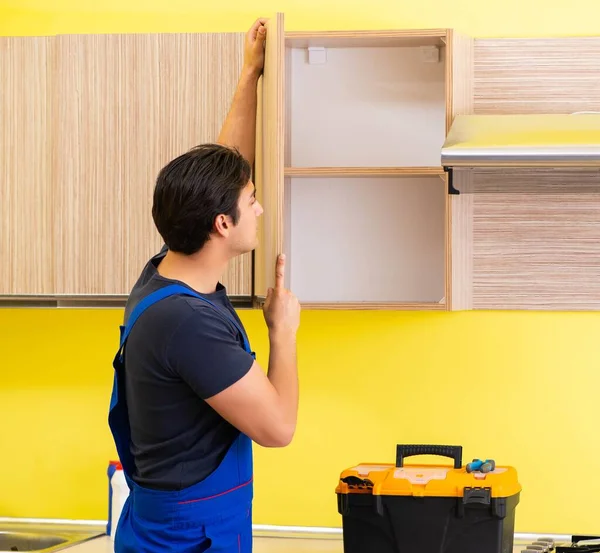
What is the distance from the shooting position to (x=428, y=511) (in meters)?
1.92

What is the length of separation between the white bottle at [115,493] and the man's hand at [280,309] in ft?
2.81

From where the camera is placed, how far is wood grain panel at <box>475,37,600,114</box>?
7.29 feet

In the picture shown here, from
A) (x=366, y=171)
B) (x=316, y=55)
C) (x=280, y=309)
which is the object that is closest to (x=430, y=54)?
(x=316, y=55)

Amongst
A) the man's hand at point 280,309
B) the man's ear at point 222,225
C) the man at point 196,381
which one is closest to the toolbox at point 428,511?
the man at point 196,381

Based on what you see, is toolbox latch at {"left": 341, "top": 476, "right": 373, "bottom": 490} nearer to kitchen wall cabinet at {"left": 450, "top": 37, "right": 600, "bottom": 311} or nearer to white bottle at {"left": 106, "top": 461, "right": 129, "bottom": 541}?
kitchen wall cabinet at {"left": 450, "top": 37, "right": 600, "bottom": 311}

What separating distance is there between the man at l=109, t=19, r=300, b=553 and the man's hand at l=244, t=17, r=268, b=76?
459 millimetres

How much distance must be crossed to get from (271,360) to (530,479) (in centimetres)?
105

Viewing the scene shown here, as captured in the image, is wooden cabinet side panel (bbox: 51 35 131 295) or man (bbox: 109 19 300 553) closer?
man (bbox: 109 19 300 553)

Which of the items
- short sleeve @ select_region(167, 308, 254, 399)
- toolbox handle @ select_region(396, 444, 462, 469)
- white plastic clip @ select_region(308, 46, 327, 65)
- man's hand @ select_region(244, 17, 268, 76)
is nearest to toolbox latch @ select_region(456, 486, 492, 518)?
toolbox handle @ select_region(396, 444, 462, 469)

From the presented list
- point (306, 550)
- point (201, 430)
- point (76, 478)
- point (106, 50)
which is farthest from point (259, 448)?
point (106, 50)

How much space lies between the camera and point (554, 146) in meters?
1.84

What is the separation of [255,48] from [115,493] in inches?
47.9

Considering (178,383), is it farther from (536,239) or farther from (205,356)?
(536,239)

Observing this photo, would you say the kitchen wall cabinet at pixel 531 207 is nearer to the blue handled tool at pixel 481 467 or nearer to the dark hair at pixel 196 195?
the blue handled tool at pixel 481 467
